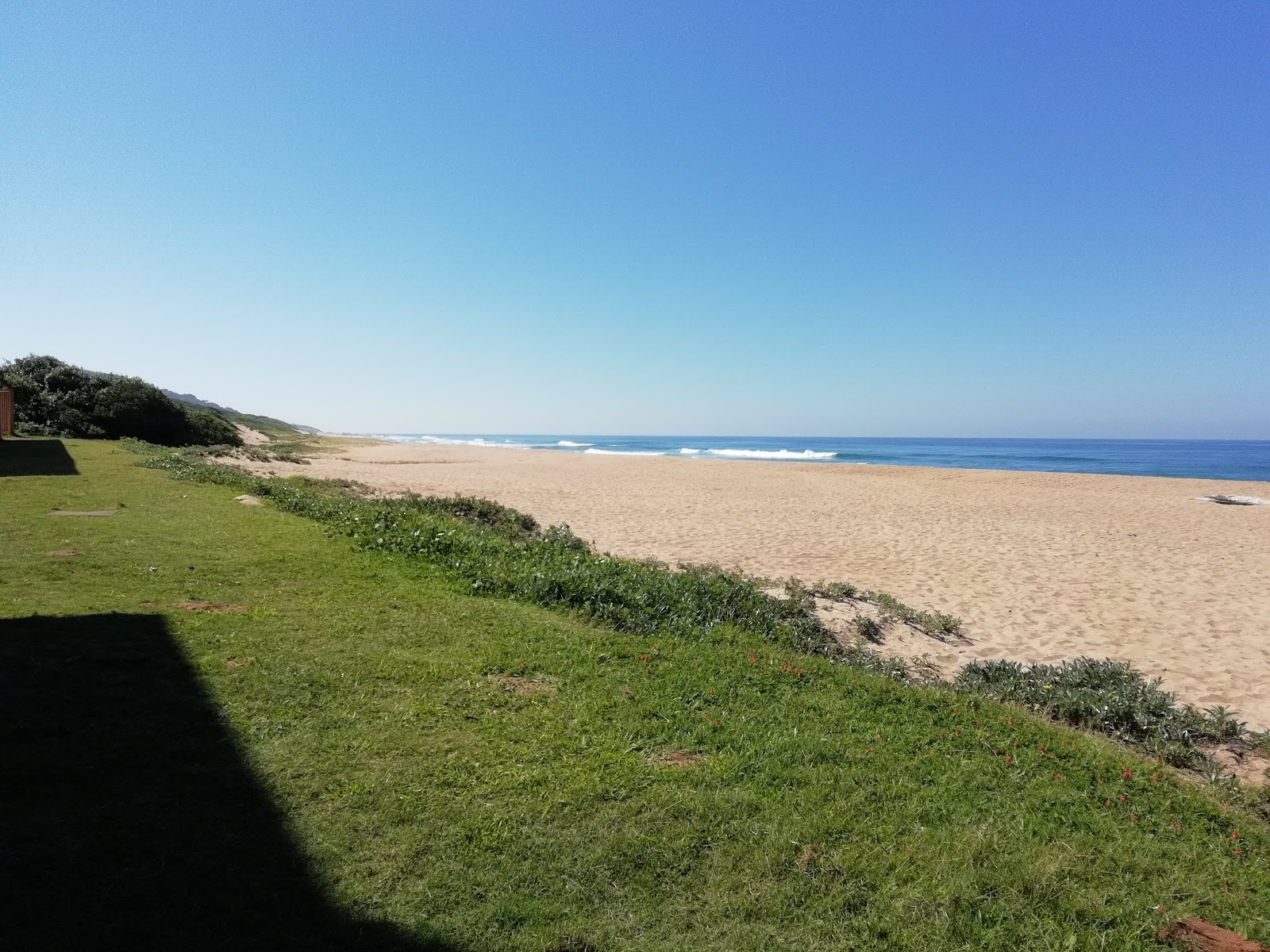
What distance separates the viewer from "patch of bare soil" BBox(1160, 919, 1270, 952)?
294 cm

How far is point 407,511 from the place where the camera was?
38.9 ft

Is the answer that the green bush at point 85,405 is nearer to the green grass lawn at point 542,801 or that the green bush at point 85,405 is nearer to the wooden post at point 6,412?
the wooden post at point 6,412

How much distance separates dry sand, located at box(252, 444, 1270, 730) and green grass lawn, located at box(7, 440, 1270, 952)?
4220 mm

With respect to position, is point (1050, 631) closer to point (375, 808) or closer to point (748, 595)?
point (748, 595)

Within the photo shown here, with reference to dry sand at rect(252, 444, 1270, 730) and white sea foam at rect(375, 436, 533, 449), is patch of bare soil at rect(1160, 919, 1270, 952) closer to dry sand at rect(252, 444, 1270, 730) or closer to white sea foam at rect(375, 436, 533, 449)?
dry sand at rect(252, 444, 1270, 730)

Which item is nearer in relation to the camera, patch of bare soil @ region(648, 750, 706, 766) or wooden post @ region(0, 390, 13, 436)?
patch of bare soil @ region(648, 750, 706, 766)

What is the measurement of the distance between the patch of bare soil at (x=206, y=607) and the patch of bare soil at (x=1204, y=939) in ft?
23.6

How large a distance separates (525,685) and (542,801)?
5.32ft

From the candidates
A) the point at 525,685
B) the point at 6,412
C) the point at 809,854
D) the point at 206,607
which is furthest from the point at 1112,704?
the point at 6,412

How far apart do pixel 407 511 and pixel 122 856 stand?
361 inches

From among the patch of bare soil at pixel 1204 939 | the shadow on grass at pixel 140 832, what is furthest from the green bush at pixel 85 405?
the patch of bare soil at pixel 1204 939

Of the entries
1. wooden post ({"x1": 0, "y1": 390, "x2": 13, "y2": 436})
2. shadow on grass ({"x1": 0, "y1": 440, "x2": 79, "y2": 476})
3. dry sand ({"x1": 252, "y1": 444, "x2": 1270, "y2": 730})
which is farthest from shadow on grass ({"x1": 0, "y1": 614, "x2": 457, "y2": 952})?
wooden post ({"x1": 0, "y1": 390, "x2": 13, "y2": 436})

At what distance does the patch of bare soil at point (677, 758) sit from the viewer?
4.26 metres

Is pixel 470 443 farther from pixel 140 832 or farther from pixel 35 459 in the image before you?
pixel 140 832
